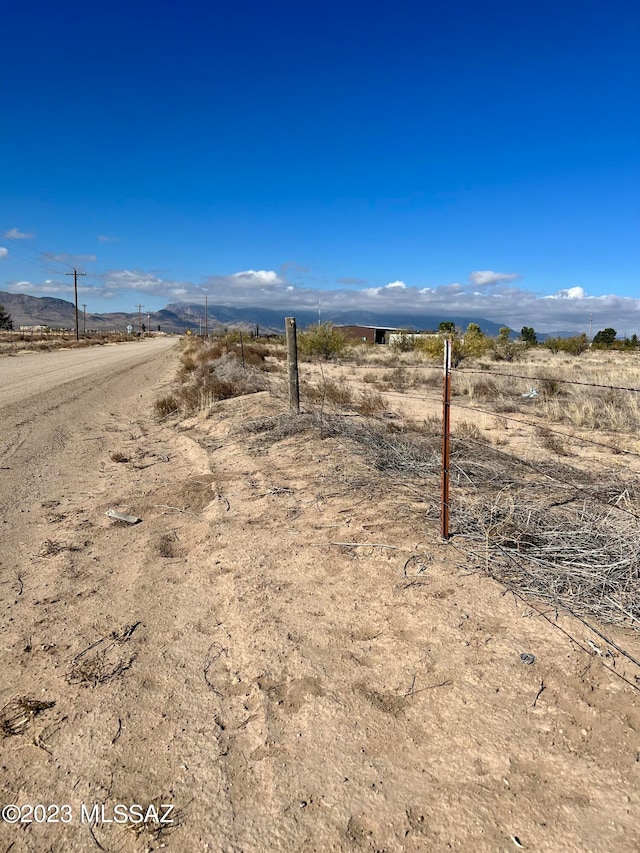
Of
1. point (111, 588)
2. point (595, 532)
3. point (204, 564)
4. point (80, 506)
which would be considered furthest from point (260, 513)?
point (595, 532)

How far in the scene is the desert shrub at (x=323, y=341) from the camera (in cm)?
3138

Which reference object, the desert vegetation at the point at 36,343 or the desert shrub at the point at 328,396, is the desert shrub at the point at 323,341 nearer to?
the desert vegetation at the point at 36,343

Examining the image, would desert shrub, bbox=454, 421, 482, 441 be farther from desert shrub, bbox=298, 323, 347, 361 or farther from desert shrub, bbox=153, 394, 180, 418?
desert shrub, bbox=298, 323, 347, 361

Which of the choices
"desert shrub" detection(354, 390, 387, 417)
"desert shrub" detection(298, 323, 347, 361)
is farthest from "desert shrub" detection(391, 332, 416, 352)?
"desert shrub" detection(354, 390, 387, 417)

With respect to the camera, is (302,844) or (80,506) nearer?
(302,844)

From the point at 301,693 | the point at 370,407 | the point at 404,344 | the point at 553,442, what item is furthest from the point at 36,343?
the point at 301,693

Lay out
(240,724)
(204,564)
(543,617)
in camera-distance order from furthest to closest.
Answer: (204,564), (543,617), (240,724)

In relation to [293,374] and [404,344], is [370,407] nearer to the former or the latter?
[293,374]

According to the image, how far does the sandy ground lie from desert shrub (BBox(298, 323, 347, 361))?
2701cm

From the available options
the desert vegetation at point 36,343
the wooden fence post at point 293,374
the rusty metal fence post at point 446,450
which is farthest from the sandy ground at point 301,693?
the desert vegetation at point 36,343

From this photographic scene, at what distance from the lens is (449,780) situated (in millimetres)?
2227

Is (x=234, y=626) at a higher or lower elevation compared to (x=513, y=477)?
lower

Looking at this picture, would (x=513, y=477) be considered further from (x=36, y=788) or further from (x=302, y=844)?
(x=36, y=788)

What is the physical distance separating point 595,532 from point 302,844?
3169mm
